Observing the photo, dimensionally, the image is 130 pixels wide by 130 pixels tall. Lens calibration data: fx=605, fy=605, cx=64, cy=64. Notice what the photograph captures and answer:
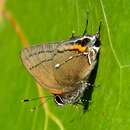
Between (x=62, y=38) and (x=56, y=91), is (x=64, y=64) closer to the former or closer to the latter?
(x=56, y=91)

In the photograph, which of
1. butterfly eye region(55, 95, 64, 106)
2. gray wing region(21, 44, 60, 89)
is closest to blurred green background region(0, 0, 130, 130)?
butterfly eye region(55, 95, 64, 106)

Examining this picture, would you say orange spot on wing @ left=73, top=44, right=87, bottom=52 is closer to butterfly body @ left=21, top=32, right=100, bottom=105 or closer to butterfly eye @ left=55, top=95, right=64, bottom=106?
butterfly body @ left=21, top=32, right=100, bottom=105

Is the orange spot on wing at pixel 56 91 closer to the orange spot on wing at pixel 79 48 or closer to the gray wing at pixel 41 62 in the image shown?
the gray wing at pixel 41 62

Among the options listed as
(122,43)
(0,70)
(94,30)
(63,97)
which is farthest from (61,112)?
(0,70)

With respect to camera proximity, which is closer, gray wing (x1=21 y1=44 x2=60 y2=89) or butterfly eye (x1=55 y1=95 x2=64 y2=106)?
gray wing (x1=21 y1=44 x2=60 y2=89)

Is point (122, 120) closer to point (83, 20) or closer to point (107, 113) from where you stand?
point (107, 113)

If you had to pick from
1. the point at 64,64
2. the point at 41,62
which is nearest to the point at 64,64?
the point at 64,64

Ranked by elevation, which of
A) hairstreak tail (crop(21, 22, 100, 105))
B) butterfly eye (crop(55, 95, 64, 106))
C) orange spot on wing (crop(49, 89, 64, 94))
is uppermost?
hairstreak tail (crop(21, 22, 100, 105))
